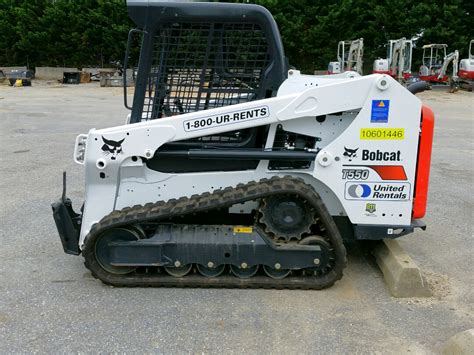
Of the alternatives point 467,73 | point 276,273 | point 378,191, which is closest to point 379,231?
point 378,191

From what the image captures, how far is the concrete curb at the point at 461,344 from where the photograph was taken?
289cm

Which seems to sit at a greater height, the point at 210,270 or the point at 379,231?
the point at 379,231

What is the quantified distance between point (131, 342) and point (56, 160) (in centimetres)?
594

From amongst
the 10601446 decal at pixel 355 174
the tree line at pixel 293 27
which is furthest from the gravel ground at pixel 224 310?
the tree line at pixel 293 27

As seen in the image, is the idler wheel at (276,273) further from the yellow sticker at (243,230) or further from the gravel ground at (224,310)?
the yellow sticker at (243,230)

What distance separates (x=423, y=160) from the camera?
3.89 m

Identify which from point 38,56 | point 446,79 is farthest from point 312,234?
point 38,56

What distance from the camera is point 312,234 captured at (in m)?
3.96

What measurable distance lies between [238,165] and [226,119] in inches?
16.8

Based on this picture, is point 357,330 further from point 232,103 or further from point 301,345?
point 232,103

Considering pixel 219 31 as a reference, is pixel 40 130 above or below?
below

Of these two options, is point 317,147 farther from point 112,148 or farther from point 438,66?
point 438,66

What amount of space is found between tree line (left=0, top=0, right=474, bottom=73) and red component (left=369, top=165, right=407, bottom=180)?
2352 centimetres

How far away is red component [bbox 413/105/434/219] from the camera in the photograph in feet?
12.7
